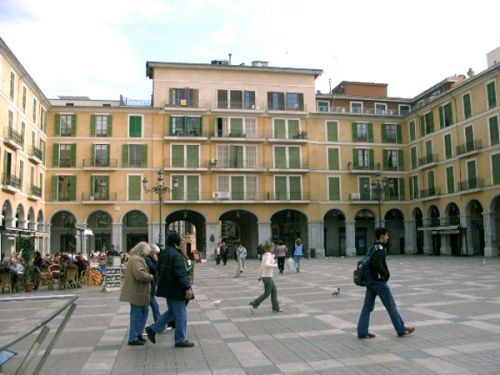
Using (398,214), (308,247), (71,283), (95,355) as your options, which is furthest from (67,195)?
(95,355)

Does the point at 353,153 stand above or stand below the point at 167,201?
above

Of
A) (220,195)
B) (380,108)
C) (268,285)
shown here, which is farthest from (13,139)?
(380,108)

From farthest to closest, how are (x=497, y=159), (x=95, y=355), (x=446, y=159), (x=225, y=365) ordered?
(x=446, y=159)
(x=497, y=159)
(x=95, y=355)
(x=225, y=365)

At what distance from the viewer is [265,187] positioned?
46500mm

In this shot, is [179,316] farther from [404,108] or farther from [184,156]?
[404,108]

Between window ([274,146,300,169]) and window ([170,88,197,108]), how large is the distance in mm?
8829

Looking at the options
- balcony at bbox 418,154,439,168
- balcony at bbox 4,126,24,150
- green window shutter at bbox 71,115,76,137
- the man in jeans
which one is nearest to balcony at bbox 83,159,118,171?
green window shutter at bbox 71,115,76,137

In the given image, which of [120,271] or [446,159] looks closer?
[120,271]

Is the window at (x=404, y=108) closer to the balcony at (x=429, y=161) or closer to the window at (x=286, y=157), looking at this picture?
the balcony at (x=429, y=161)

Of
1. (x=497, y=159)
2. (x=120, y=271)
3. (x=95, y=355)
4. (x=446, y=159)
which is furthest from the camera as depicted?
(x=446, y=159)

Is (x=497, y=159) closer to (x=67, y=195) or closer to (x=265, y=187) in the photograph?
(x=265, y=187)

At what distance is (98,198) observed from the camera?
4359 centimetres

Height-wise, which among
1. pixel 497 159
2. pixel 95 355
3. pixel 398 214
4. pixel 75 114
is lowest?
pixel 95 355

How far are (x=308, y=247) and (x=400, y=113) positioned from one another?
1772 cm
